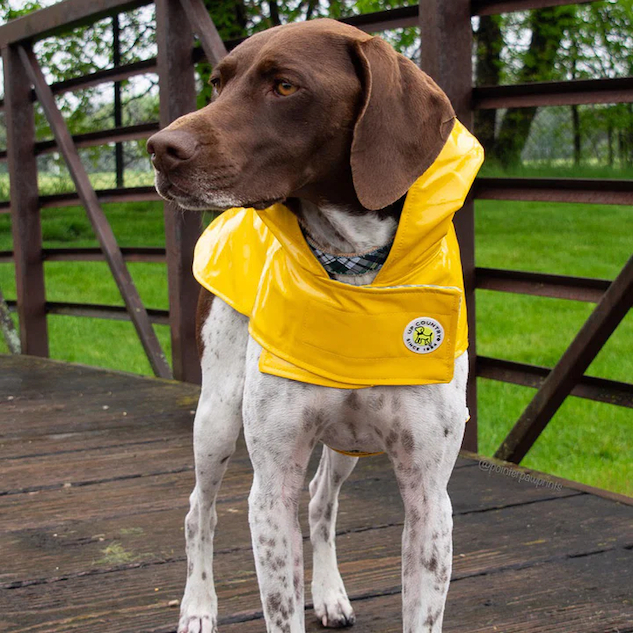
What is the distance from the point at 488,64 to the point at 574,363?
9.02 meters

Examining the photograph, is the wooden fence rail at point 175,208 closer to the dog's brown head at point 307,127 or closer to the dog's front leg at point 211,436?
the dog's front leg at point 211,436

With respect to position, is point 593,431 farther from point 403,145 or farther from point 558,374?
point 403,145

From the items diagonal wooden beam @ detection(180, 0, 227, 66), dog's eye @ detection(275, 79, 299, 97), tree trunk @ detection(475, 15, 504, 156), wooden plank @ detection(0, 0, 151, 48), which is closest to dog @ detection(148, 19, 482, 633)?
dog's eye @ detection(275, 79, 299, 97)

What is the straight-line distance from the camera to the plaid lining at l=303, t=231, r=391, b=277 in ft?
7.17

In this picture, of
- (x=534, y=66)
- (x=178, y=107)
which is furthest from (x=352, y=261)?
(x=534, y=66)

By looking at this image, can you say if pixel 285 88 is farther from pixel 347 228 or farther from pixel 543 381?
pixel 543 381

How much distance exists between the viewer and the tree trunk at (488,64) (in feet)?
36.8

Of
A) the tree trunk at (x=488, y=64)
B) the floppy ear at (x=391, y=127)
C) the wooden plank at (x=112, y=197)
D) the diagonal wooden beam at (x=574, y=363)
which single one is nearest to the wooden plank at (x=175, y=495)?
the diagonal wooden beam at (x=574, y=363)

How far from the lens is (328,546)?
2689mm

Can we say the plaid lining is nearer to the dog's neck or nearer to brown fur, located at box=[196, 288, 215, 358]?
the dog's neck

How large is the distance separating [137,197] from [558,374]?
2.65m

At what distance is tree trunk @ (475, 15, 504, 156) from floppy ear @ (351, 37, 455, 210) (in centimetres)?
921

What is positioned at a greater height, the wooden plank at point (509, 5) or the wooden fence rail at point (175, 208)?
the wooden plank at point (509, 5)

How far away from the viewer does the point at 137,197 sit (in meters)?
5.26
